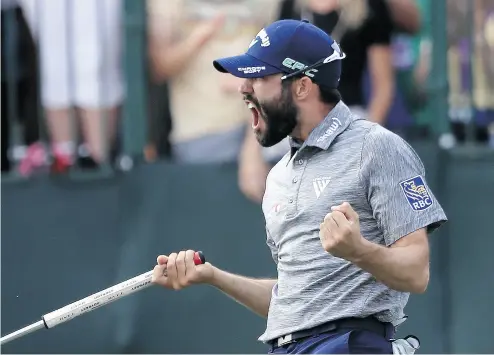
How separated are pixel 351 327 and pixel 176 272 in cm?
68

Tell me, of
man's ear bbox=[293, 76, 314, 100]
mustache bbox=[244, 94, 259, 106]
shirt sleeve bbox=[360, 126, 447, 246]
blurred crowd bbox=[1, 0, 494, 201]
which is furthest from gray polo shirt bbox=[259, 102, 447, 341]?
blurred crowd bbox=[1, 0, 494, 201]

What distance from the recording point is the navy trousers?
3.91m

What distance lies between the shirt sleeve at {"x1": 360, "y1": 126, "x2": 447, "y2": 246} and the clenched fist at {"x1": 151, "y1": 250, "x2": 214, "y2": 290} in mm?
740

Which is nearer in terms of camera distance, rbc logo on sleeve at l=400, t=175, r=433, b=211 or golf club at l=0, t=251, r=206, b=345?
rbc logo on sleeve at l=400, t=175, r=433, b=211

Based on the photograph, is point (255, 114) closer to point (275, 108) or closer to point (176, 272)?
point (275, 108)

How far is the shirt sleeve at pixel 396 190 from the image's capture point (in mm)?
3789

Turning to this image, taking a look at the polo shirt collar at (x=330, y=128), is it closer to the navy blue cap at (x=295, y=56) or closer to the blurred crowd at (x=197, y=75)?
the navy blue cap at (x=295, y=56)

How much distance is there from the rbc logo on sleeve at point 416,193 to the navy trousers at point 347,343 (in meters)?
0.48

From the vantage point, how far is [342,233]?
137 inches

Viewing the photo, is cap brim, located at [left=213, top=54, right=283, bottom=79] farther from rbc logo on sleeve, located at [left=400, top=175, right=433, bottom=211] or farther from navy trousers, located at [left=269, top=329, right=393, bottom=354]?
navy trousers, located at [left=269, top=329, right=393, bottom=354]

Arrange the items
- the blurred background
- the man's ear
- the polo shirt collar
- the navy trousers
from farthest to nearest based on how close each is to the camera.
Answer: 1. the blurred background
2. the man's ear
3. the polo shirt collar
4. the navy trousers

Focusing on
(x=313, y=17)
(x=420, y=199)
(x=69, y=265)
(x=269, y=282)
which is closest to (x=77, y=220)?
(x=69, y=265)

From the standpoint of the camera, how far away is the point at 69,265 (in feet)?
24.5

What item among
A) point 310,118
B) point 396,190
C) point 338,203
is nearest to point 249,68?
point 310,118
